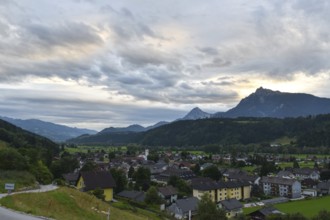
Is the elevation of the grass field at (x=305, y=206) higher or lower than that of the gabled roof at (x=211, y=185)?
lower

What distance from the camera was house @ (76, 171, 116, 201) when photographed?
47.5 m

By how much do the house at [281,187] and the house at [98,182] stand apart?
4302 cm

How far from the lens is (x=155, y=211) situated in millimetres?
51031

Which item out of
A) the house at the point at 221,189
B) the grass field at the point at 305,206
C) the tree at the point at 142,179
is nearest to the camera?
→ the grass field at the point at 305,206

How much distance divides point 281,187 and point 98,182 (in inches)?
1831

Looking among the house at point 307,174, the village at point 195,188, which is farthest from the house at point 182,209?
the house at point 307,174

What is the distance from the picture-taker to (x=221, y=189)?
68.2m

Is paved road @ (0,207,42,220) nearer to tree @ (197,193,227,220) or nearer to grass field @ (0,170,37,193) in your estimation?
grass field @ (0,170,37,193)

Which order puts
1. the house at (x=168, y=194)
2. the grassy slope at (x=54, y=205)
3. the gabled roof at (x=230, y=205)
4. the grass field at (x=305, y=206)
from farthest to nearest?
the house at (x=168, y=194)
the grass field at (x=305, y=206)
the gabled roof at (x=230, y=205)
the grassy slope at (x=54, y=205)

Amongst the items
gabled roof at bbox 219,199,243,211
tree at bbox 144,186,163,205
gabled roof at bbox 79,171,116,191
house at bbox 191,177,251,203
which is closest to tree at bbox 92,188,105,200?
gabled roof at bbox 79,171,116,191

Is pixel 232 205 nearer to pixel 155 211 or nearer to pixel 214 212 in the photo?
pixel 155 211

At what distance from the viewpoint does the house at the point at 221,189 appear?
6588 centimetres

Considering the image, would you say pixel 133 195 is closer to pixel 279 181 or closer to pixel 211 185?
pixel 211 185

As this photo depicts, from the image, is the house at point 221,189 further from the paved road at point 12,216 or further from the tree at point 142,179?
the paved road at point 12,216
